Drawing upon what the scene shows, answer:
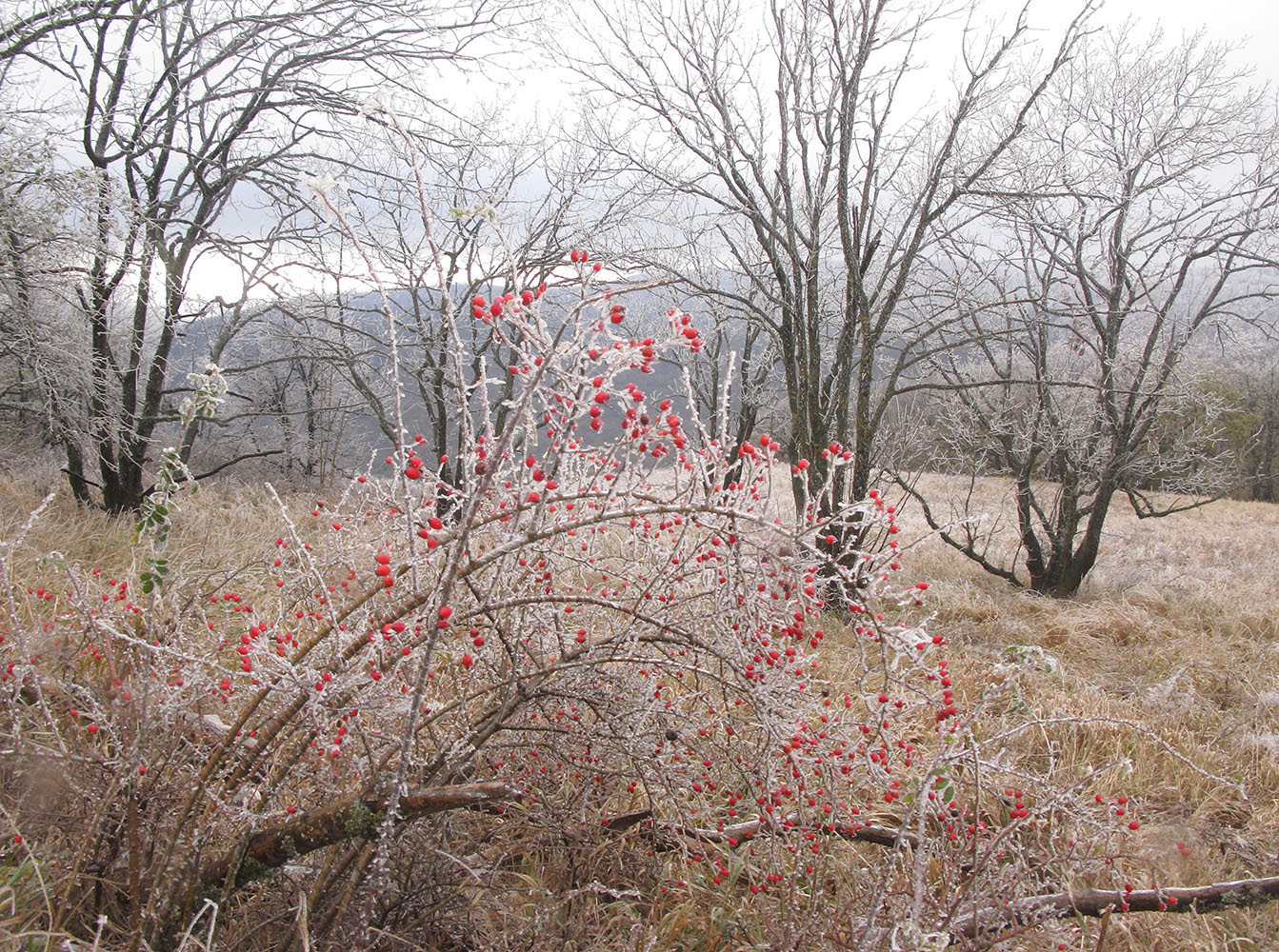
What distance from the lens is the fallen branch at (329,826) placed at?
140 centimetres

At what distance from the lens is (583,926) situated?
2174 mm

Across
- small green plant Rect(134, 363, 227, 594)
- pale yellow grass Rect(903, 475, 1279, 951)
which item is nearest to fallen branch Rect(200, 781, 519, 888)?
small green plant Rect(134, 363, 227, 594)

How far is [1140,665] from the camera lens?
6.02 meters

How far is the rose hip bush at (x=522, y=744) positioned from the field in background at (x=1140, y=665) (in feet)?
1.11

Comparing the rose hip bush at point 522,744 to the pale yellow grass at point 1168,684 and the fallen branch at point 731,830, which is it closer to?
the fallen branch at point 731,830

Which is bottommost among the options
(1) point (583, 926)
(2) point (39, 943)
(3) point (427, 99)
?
(1) point (583, 926)

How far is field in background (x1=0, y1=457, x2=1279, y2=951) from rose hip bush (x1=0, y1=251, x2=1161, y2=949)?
1.11 feet

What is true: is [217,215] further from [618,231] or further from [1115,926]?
[1115,926]

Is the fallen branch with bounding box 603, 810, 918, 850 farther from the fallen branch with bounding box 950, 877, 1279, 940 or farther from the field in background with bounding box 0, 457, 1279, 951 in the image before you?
the fallen branch with bounding box 950, 877, 1279, 940

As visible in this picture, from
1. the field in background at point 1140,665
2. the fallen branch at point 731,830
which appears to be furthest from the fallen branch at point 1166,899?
the fallen branch at point 731,830

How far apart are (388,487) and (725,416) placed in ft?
4.35

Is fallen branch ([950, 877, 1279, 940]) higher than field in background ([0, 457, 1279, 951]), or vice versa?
fallen branch ([950, 877, 1279, 940])

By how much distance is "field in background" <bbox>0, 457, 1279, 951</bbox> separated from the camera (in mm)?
2787

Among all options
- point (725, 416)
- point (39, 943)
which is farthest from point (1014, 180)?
point (39, 943)
